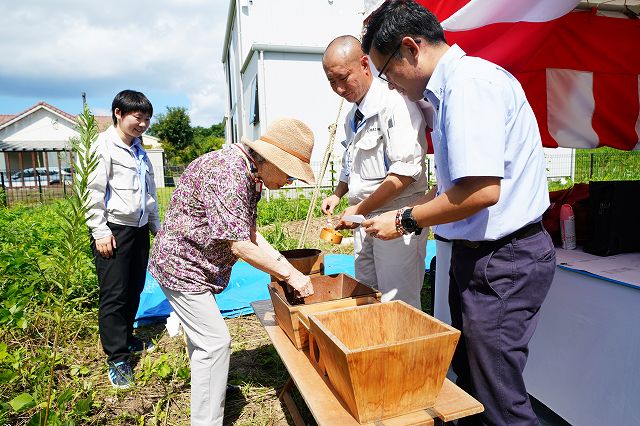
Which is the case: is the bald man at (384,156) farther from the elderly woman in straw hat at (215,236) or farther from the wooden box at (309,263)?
the elderly woman in straw hat at (215,236)

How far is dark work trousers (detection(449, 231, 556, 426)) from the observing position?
4.74 ft

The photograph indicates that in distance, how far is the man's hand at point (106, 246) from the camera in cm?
277

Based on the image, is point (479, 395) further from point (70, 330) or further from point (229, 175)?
point (70, 330)

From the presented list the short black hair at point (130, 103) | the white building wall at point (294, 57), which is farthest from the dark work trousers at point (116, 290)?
the white building wall at point (294, 57)

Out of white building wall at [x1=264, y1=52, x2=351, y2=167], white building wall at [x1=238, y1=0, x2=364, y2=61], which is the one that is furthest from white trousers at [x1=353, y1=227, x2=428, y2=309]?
white building wall at [x1=238, y1=0, x2=364, y2=61]

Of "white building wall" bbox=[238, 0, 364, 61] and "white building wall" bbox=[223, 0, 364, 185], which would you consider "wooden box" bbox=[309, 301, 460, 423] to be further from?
"white building wall" bbox=[238, 0, 364, 61]

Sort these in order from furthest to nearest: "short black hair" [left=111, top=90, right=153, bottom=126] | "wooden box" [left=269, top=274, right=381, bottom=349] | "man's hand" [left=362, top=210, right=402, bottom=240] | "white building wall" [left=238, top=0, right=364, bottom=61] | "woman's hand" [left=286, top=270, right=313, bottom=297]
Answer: "white building wall" [left=238, top=0, right=364, bottom=61] < "short black hair" [left=111, top=90, right=153, bottom=126] < "woman's hand" [left=286, top=270, right=313, bottom=297] < "wooden box" [left=269, top=274, right=381, bottom=349] < "man's hand" [left=362, top=210, right=402, bottom=240]

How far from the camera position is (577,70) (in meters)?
3.45

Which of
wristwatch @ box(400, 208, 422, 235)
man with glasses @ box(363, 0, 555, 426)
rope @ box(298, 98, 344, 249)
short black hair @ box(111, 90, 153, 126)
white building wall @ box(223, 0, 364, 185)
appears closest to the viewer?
man with glasses @ box(363, 0, 555, 426)

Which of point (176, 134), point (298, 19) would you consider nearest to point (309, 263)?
point (298, 19)

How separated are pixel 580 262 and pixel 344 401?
1.73 meters

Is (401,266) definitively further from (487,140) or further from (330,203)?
(487,140)

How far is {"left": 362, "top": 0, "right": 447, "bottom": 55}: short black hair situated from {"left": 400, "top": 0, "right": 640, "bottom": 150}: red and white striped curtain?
3.12ft

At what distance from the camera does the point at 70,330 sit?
3.56m
